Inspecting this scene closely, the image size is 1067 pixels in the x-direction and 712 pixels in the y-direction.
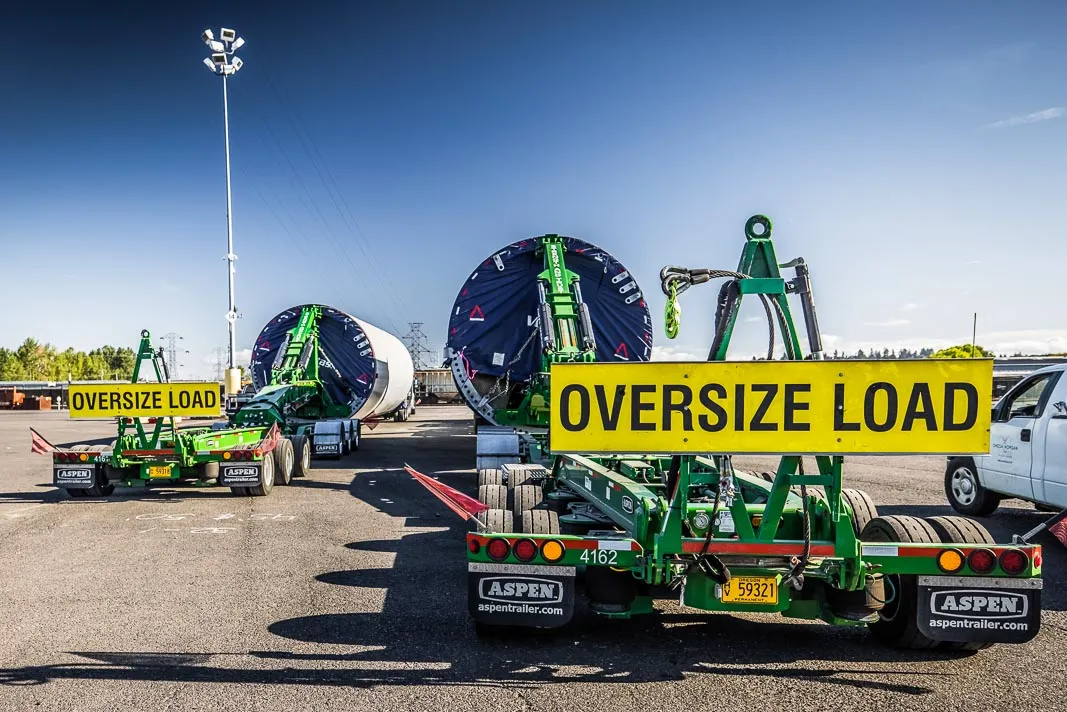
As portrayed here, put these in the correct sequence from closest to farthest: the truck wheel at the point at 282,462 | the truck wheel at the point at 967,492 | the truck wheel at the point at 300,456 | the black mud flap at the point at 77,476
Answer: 1. the truck wheel at the point at 967,492
2. the black mud flap at the point at 77,476
3. the truck wheel at the point at 282,462
4. the truck wheel at the point at 300,456

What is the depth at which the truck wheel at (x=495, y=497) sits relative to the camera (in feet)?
21.2

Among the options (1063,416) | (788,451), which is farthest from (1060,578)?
(788,451)

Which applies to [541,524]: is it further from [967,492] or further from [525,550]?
[967,492]

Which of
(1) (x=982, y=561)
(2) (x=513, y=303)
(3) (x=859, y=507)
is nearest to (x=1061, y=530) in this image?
(3) (x=859, y=507)

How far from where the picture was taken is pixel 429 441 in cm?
2019

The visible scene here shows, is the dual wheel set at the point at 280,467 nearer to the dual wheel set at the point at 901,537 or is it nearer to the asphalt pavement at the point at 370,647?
the asphalt pavement at the point at 370,647

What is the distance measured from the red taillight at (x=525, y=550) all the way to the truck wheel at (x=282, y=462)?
27.2 ft

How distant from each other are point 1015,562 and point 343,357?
16.5 m

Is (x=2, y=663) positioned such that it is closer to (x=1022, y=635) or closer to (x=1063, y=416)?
(x=1022, y=635)

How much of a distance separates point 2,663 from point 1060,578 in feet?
27.9

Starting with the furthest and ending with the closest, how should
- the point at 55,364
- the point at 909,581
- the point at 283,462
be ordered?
1. the point at 55,364
2. the point at 283,462
3. the point at 909,581

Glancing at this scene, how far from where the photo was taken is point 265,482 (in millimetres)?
10766

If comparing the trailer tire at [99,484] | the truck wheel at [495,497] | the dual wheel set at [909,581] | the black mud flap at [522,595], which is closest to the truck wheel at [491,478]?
the truck wheel at [495,497]

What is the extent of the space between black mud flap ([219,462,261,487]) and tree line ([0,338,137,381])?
82362 mm
